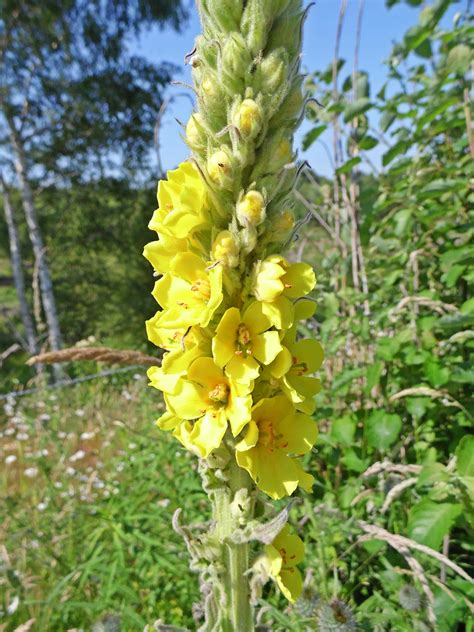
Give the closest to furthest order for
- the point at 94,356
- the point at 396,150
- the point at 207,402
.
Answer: the point at 207,402 < the point at 94,356 < the point at 396,150

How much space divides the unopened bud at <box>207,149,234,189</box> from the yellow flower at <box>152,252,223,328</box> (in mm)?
208

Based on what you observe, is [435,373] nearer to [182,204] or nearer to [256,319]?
[256,319]

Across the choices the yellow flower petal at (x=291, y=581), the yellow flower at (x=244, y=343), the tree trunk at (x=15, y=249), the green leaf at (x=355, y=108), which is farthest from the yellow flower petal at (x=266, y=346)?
the tree trunk at (x=15, y=249)

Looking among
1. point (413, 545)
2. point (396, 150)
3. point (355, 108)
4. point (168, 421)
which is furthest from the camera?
point (396, 150)

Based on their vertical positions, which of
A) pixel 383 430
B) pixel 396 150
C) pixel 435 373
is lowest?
pixel 383 430

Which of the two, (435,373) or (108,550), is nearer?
(435,373)

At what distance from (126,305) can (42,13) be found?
7.24m

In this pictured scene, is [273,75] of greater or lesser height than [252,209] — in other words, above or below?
above

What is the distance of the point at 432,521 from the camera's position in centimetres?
189

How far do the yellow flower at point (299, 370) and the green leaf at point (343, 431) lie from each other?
4.76ft

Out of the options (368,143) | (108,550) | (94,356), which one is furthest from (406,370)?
(108,550)

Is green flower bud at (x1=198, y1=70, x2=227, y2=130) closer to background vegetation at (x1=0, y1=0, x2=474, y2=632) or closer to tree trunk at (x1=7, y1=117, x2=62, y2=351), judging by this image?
background vegetation at (x1=0, y1=0, x2=474, y2=632)

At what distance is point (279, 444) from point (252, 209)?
624 millimetres

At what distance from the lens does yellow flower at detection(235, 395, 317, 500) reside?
1245mm
